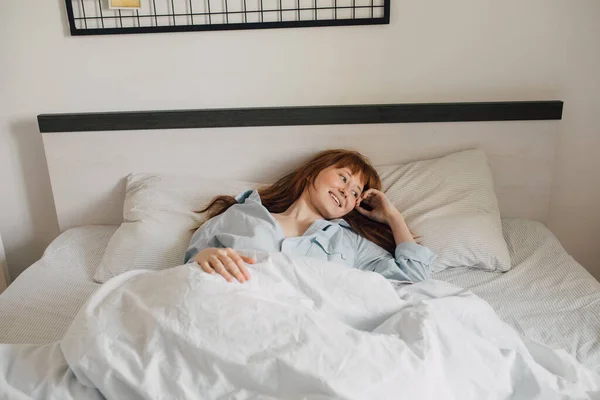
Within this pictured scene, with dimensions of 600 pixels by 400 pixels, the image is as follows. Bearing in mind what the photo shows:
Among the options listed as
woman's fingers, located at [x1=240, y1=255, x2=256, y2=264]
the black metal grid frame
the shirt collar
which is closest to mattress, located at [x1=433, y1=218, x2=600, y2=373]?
the shirt collar

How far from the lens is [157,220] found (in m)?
1.89

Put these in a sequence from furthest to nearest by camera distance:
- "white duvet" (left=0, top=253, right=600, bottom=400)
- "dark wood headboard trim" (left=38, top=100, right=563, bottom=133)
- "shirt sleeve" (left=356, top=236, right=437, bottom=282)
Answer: "dark wood headboard trim" (left=38, top=100, right=563, bottom=133) → "shirt sleeve" (left=356, top=236, right=437, bottom=282) → "white duvet" (left=0, top=253, right=600, bottom=400)

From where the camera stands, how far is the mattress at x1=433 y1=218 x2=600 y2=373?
144cm

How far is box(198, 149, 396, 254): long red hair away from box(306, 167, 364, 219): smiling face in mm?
33

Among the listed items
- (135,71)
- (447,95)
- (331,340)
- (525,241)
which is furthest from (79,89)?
(525,241)

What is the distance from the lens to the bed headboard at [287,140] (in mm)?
2021

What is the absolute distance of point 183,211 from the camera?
6.33 feet

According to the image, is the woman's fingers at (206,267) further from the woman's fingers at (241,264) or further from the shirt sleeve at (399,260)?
the shirt sleeve at (399,260)

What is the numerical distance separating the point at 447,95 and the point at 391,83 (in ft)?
0.67

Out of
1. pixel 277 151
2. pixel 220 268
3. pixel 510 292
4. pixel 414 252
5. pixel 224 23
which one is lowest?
pixel 510 292

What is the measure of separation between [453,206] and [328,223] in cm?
44

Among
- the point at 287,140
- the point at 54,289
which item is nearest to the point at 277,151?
the point at 287,140

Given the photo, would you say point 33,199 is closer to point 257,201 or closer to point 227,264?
point 257,201

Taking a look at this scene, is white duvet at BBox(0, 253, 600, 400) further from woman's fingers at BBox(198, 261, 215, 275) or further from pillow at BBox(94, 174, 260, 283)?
pillow at BBox(94, 174, 260, 283)
